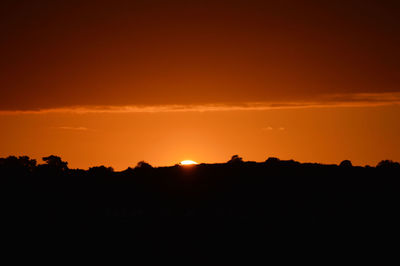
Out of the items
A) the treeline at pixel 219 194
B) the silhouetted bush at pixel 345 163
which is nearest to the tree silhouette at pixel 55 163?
the treeline at pixel 219 194

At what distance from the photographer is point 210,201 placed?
123062 millimetres

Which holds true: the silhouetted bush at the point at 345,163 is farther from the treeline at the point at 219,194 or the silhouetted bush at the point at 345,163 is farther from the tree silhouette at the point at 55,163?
the tree silhouette at the point at 55,163

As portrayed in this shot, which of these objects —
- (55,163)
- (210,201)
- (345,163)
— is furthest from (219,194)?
(55,163)

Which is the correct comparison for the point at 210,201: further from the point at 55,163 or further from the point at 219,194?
the point at 55,163

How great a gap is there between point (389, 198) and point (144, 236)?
35.0 m

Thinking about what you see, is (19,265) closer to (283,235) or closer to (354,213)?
(283,235)

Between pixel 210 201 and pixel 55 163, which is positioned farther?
pixel 55 163

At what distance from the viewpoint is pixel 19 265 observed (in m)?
103

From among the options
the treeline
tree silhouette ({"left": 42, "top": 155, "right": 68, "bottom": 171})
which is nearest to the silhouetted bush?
the treeline

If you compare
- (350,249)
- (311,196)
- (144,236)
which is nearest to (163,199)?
(144,236)

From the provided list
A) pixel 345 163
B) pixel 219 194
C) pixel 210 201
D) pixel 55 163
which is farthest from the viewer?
pixel 55 163

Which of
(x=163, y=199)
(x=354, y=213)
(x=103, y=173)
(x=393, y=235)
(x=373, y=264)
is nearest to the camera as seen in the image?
(x=373, y=264)

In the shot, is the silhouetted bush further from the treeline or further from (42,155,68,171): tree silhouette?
(42,155,68,171): tree silhouette

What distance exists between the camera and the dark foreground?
113 m
